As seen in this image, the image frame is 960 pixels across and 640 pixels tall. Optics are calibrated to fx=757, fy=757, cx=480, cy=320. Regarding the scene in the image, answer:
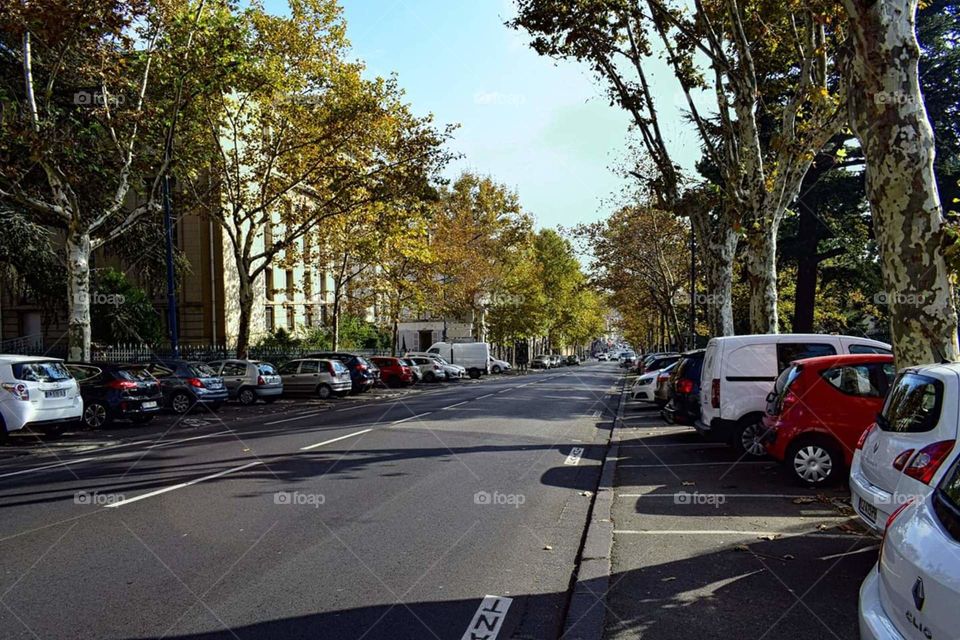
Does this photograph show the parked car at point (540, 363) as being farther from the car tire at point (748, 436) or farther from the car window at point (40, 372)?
the car tire at point (748, 436)

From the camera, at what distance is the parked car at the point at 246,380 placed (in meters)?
25.4

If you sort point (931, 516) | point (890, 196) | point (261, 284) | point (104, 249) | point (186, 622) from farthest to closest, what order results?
point (261, 284) → point (104, 249) → point (890, 196) → point (186, 622) → point (931, 516)

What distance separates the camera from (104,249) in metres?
37.3

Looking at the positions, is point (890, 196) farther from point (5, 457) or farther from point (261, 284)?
point (261, 284)

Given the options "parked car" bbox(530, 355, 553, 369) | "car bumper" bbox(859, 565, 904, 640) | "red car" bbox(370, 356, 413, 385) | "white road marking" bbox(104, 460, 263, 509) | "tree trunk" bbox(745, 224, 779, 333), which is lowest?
"parked car" bbox(530, 355, 553, 369)

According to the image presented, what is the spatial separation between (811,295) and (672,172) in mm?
13067

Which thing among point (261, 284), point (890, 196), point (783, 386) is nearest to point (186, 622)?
point (890, 196)

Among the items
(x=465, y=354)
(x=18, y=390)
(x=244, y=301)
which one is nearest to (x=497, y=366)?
(x=465, y=354)

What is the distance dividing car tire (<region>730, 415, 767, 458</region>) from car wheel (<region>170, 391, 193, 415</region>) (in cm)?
1540

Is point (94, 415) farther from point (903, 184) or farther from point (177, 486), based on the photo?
point (903, 184)

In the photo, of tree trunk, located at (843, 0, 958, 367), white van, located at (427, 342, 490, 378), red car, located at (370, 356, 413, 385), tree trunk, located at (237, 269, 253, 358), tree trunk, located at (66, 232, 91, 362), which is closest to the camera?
tree trunk, located at (843, 0, 958, 367)

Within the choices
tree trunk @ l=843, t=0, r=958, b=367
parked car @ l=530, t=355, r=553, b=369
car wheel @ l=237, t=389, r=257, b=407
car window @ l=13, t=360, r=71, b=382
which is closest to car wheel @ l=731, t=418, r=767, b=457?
tree trunk @ l=843, t=0, r=958, b=367

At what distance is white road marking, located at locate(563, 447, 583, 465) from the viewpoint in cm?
1170

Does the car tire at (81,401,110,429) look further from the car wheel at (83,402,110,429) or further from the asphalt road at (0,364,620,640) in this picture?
the asphalt road at (0,364,620,640)
